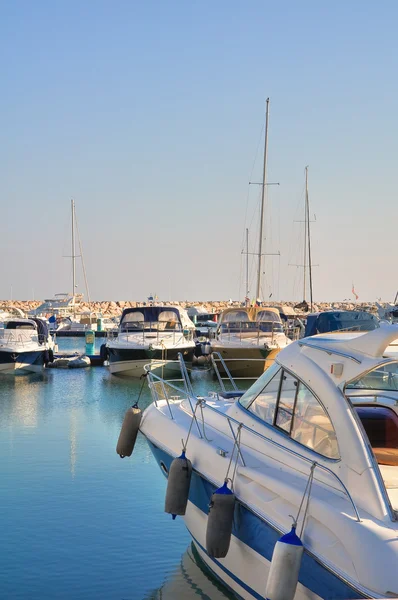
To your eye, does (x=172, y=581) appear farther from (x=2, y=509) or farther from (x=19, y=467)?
(x=19, y=467)

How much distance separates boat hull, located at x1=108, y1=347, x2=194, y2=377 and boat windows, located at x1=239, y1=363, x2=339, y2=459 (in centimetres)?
1839

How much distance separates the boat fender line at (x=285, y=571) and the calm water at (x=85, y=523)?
268 centimetres

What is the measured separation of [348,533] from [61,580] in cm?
413

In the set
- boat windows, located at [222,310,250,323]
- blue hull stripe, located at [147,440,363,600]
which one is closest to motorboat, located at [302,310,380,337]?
boat windows, located at [222,310,250,323]

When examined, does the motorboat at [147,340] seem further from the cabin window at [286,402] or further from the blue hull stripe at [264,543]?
the cabin window at [286,402]

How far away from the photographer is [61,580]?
845cm

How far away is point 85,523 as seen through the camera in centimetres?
1029

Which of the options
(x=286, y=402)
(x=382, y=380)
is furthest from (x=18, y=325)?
(x=286, y=402)

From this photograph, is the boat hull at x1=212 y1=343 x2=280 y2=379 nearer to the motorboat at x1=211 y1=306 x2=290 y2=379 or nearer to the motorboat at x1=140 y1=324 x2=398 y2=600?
the motorboat at x1=211 y1=306 x2=290 y2=379

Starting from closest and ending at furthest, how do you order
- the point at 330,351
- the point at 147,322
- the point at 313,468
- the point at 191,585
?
the point at 313,468
the point at 330,351
the point at 191,585
the point at 147,322

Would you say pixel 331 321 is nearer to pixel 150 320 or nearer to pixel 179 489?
pixel 150 320

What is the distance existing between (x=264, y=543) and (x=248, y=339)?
64.7 ft

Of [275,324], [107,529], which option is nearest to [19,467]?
[107,529]

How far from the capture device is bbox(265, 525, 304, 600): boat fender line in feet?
18.1
